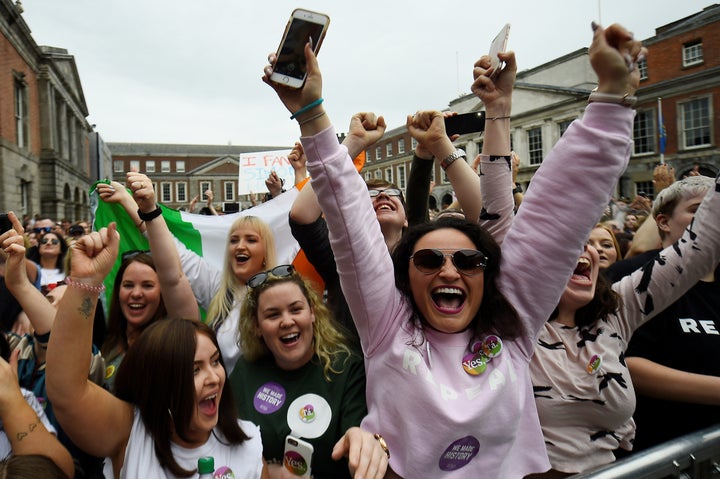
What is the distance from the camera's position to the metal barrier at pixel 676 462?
1398 millimetres

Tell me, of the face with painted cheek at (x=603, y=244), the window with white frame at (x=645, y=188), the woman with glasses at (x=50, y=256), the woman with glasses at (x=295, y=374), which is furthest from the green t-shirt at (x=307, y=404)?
the window with white frame at (x=645, y=188)

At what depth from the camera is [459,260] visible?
1.47 metres

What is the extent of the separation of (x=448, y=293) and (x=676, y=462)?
94cm

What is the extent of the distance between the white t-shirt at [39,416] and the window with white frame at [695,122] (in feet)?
84.8

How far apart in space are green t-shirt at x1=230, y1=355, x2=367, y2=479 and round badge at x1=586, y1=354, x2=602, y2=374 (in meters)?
0.88

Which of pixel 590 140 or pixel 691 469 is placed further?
pixel 691 469

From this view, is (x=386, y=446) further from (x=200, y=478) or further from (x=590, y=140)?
(x=590, y=140)

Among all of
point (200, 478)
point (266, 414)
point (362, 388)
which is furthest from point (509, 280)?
point (200, 478)

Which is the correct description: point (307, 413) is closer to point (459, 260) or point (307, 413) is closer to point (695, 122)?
point (459, 260)

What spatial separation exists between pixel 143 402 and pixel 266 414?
1.54 ft

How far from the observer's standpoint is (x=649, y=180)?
22859mm

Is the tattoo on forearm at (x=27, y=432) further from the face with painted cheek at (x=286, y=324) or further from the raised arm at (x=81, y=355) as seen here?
the face with painted cheek at (x=286, y=324)

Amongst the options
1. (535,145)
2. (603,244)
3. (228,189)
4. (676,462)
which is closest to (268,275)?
(676,462)


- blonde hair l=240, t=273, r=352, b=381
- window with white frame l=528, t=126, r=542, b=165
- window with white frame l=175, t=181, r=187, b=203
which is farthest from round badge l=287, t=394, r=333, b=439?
window with white frame l=175, t=181, r=187, b=203
